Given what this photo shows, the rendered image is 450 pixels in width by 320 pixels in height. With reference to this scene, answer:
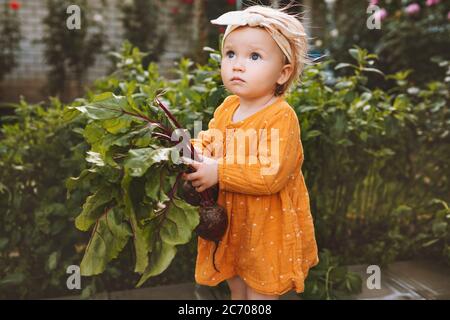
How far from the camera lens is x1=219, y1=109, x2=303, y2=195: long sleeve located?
1.78 metres

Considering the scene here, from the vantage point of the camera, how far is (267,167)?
178 cm

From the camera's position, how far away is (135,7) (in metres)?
7.93

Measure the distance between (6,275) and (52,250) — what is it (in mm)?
249

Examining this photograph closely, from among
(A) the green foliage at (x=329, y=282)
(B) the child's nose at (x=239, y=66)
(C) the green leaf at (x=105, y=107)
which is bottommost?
(A) the green foliage at (x=329, y=282)

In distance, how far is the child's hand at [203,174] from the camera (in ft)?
5.82

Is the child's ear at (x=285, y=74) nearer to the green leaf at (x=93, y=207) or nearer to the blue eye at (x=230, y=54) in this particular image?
the blue eye at (x=230, y=54)

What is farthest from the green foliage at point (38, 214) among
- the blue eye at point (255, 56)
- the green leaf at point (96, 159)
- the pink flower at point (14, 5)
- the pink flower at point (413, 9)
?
the pink flower at point (14, 5)

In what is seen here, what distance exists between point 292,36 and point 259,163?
0.45 m

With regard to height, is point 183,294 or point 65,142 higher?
point 65,142

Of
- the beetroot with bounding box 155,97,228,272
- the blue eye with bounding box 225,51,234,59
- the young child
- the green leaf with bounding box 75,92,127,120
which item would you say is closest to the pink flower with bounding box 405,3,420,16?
the young child
